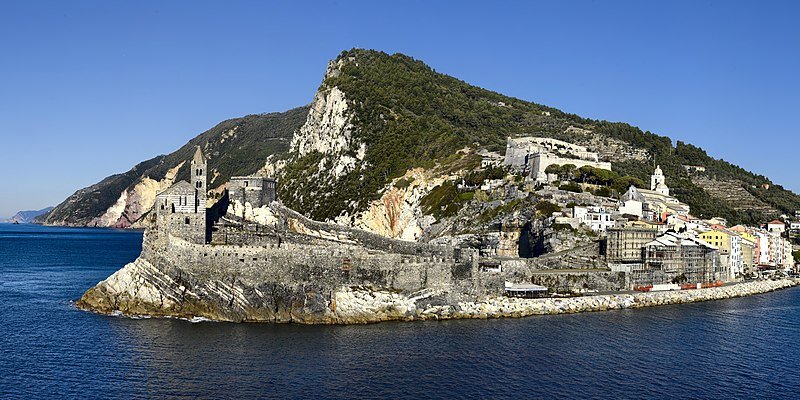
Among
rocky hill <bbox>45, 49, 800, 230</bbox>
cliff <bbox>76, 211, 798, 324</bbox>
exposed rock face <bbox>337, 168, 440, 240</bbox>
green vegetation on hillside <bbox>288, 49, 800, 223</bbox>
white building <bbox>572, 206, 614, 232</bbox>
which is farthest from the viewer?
green vegetation on hillside <bbox>288, 49, 800, 223</bbox>

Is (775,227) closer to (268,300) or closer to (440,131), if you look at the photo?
(440,131)

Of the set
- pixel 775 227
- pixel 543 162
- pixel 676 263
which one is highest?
pixel 543 162

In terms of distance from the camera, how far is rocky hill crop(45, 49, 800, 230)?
89875mm

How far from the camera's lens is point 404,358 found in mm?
35750

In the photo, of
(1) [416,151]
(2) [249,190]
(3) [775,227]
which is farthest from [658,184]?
(2) [249,190]

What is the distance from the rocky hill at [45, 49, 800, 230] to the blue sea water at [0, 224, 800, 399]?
34.6 metres

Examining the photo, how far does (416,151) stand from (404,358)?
67.1m

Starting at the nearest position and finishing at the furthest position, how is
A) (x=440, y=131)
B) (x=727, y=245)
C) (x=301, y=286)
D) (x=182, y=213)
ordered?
(x=301, y=286) < (x=182, y=213) < (x=727, y=245) < (x=440, y=131)

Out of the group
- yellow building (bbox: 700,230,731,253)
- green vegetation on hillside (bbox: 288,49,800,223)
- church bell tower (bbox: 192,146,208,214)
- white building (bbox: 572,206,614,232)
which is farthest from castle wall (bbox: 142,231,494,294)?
green vegetation on hillside (bbox: 288,49,800,223)

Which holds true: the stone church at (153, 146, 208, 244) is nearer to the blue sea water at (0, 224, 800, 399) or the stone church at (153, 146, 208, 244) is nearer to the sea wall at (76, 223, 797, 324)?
the sea wall at (76, 223, 797, 324)

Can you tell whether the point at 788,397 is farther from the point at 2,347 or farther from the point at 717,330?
the point at 2,347

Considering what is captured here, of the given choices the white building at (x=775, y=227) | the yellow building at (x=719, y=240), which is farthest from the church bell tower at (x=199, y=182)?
the white building at (x=775, y=227)

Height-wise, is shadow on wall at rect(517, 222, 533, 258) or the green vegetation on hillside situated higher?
the green vegetation on hillside

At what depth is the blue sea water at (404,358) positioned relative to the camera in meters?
31.4
